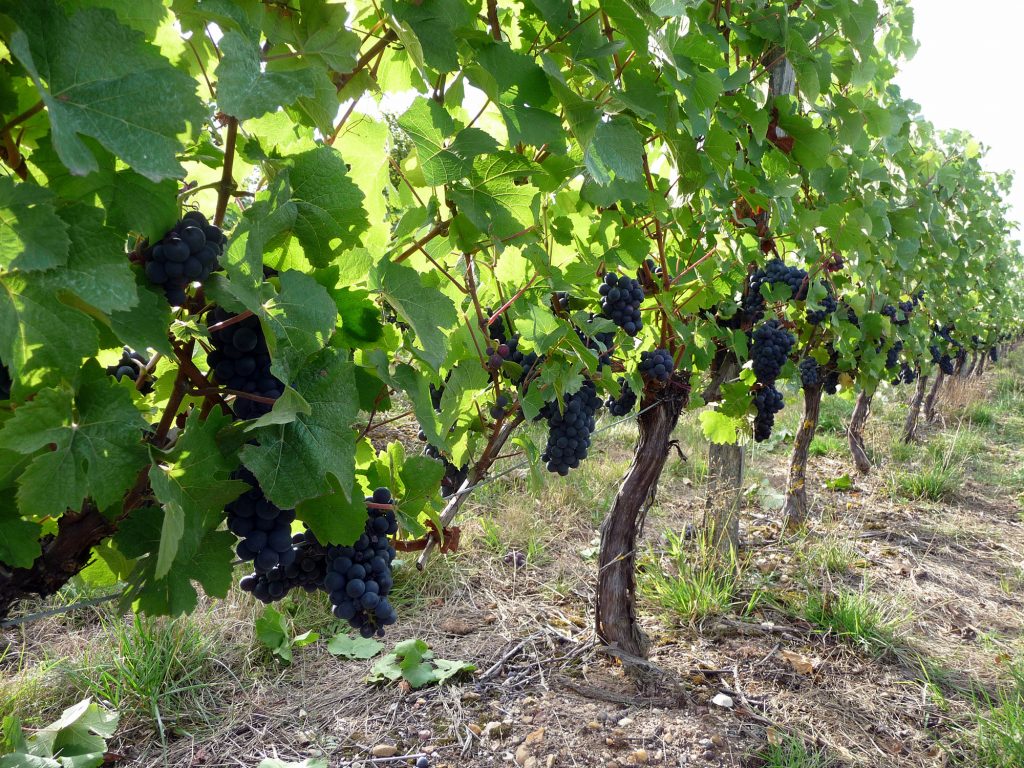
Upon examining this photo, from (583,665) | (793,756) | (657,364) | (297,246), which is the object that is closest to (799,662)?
(793,756)

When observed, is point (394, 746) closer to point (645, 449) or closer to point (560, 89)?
point (645, 449)

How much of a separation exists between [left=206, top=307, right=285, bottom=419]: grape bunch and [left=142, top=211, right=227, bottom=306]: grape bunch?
0.35 feet

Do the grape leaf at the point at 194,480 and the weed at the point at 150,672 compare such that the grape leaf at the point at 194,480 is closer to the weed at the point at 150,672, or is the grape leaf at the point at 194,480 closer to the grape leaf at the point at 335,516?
the grape leaf at the point at 335,516

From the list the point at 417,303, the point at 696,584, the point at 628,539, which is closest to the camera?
the point at 417,303

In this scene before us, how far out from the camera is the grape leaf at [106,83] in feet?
1.61

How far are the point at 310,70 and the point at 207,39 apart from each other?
0.31m

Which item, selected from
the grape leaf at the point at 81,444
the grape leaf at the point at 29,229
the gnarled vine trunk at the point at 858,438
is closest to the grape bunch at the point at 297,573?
the grape leaf at the point at 81,444

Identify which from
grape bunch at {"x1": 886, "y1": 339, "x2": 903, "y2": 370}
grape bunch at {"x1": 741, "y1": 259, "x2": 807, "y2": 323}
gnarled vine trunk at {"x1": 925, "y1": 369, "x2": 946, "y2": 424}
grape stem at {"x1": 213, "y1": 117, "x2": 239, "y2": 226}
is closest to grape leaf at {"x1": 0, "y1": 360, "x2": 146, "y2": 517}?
grape stem at {"x1": 213, "y1": 117, "x2": 239, "y2": 226}

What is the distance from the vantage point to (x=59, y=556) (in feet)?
2.72

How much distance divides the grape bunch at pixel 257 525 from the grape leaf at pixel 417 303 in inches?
10.9

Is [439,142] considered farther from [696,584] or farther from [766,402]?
[696,584]

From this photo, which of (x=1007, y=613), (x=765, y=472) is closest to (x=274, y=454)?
(x=1007, y=613)

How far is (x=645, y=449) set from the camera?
2896 millimetres

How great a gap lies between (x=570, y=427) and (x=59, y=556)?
135 centimetres
